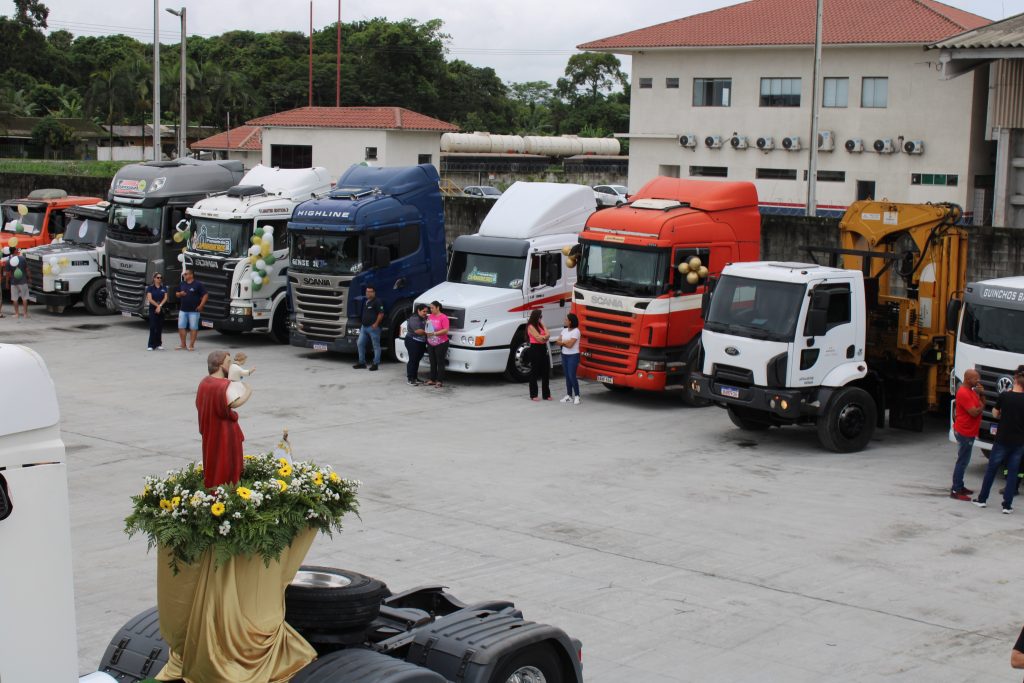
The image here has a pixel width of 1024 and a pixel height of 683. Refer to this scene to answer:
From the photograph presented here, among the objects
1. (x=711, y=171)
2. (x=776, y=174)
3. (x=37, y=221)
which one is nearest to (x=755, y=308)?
(x=37, y=221)

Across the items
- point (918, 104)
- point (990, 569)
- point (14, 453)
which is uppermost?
point (918, 104)

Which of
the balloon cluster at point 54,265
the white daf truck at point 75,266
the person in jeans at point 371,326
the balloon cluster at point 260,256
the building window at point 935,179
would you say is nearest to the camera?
the person in jeans at point 371,326

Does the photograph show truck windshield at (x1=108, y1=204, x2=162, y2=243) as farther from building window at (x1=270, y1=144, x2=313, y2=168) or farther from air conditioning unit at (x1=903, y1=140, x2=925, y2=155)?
building window at (x1=270, y1=144, x2=313, y2=168)

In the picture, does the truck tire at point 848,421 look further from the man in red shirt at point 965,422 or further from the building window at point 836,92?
the building window at point 836,92

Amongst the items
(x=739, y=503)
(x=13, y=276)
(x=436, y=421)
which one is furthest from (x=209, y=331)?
(x=739, y=503)

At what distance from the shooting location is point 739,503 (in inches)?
562

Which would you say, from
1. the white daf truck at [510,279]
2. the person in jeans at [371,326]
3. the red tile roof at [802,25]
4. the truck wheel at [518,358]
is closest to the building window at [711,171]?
the red tile roof at [802,25]

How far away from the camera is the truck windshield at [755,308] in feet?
55.5

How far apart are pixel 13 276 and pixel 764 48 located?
28281mm

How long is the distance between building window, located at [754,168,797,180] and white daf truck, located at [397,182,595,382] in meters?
24.9

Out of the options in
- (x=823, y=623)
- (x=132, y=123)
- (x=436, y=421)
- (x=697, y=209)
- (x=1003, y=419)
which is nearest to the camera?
(x=823, y=623)

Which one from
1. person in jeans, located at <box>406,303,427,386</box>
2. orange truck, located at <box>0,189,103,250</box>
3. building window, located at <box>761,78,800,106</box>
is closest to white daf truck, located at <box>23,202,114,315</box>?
orange truck, located at <box>0,189,103,250</box>

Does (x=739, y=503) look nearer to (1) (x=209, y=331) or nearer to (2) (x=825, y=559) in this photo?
(2) (x=825, y=559)

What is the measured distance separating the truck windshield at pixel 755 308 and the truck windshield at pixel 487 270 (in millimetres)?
4876
